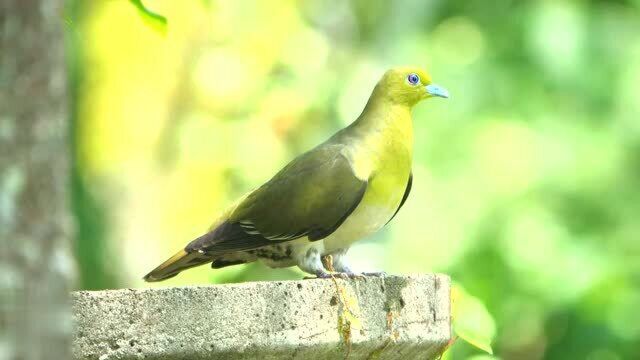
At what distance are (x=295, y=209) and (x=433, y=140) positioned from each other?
18.6ft

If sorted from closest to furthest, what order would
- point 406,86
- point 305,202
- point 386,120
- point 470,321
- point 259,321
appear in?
point 259,321, point 470,321, point 305,202, point 386,120, point 406,86

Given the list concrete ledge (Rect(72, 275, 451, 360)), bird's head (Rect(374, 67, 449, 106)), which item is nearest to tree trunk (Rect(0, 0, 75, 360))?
concrete ledge (Rect(72, 275, 451, 360))

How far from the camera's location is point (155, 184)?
10117 mm

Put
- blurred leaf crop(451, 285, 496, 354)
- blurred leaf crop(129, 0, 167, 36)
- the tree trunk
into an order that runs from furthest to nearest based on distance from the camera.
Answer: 1. blurred leaf crop(451, 285, 496, 354)
2. blurred leaf crop(129, 0, 167, 36)
3. the tree trunk

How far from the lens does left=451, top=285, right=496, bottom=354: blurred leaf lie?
4.07 meters

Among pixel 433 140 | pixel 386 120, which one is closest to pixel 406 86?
pixel 386 120

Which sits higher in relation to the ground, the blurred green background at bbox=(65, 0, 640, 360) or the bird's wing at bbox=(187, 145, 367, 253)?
the blurred green background at bbox=(65, 0, 640, 360)

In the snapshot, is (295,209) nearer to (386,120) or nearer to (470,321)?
(386,120)

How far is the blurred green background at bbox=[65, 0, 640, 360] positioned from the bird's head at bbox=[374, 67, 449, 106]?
11.7 feet

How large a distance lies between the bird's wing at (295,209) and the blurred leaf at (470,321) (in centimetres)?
43

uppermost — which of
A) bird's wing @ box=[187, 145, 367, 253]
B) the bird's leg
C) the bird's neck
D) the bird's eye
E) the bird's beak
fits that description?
the bird's eye

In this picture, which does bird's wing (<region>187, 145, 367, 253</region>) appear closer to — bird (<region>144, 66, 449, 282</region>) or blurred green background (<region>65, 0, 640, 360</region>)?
bird (<region>144, 66, 449, 282</region>)

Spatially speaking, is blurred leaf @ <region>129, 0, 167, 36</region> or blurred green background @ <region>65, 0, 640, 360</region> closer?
blurred leaf @ <region>129, 0, 167, 36</region>

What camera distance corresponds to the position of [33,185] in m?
1.93
